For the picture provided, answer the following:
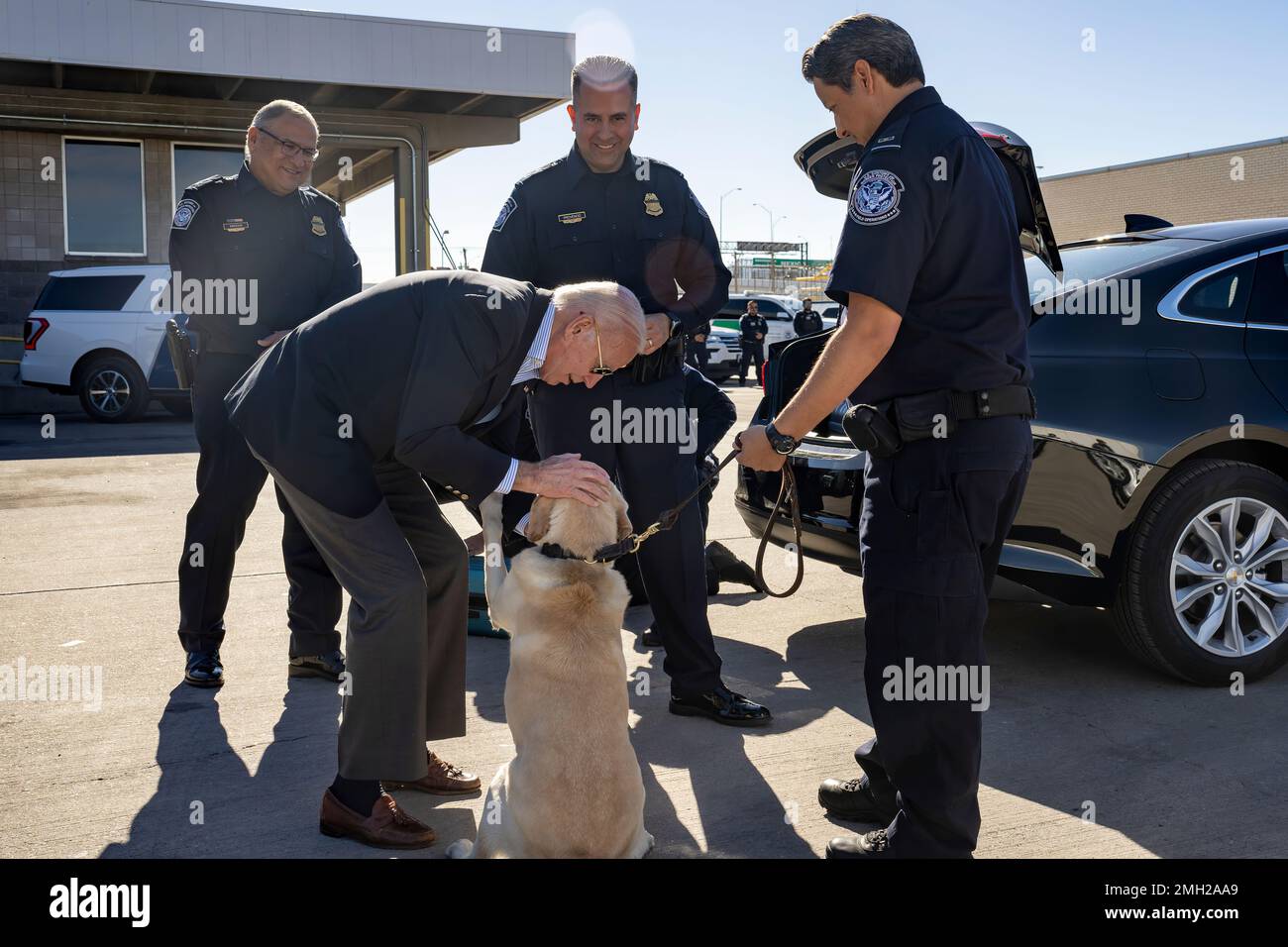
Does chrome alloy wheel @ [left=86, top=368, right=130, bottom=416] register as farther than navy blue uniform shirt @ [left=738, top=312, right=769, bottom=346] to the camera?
No

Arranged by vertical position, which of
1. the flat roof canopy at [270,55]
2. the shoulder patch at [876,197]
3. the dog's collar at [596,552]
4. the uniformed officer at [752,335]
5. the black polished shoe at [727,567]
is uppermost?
the flat roof canopy at [270,55]

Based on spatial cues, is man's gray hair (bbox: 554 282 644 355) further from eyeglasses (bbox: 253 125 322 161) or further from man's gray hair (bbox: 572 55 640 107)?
eyeglasses (bbox: 253 125 322 161)

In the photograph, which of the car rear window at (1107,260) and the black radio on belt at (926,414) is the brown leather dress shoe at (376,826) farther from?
the car rear window at (1107,260)

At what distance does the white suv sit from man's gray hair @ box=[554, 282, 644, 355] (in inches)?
545

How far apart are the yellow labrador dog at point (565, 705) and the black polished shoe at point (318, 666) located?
1.75 m

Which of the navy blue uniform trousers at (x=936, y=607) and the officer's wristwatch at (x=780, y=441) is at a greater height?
the officer's wristwatch at (x=780, y=441)

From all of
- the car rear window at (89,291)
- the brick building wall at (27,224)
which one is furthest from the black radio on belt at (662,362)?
the brick building wall at (27,224)

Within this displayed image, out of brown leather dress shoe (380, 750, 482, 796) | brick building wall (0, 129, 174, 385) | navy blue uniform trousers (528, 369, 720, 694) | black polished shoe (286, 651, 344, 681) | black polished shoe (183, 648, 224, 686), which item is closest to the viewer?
brown leather dress shoe (380, 750, 482, 796)

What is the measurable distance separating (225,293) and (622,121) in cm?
183

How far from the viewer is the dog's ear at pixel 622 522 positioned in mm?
3195

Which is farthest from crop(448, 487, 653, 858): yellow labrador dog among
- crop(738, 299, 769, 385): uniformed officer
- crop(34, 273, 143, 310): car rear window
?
crop(738, 299, 769, 385): uniformed officer

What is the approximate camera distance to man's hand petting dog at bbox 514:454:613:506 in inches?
119

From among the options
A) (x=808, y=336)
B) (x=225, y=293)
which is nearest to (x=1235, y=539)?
(x=808, y=336)

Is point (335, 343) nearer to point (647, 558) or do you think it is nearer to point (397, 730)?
point (397, 730)
